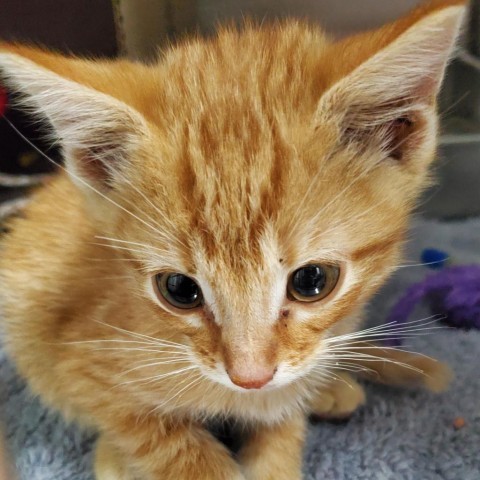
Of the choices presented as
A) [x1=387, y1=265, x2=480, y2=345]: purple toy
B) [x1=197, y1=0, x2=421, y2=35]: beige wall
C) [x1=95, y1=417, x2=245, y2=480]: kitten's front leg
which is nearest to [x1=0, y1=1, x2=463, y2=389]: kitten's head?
[x1=95, y1=417, x2=245, y2=480]: kitten's front leg

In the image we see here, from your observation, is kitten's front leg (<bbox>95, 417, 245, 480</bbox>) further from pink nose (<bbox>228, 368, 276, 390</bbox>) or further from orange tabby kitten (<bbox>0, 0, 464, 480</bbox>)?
pink nose (<bbox>228, 368, 276, 390</bbox>)

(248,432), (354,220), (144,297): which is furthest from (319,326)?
(248,432)

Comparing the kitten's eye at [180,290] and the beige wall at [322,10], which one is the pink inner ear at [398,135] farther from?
the beige wall at [322,10]

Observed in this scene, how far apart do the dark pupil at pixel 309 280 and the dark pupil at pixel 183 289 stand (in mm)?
137

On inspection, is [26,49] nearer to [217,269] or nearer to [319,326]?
[217,269]

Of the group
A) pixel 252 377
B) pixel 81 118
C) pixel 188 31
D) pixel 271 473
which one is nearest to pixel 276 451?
pixel 271 473

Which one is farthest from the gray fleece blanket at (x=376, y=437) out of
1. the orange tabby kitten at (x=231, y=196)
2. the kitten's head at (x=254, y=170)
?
the kitten's head at (x=254, y=170)

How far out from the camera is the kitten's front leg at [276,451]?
1.13m

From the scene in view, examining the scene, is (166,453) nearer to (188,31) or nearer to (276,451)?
(276,451)

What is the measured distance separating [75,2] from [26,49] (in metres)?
0.98

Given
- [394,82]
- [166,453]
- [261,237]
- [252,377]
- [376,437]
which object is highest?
[394,82]

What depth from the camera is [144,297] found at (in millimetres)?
988

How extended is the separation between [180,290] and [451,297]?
0.79 m

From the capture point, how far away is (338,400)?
1255mm
